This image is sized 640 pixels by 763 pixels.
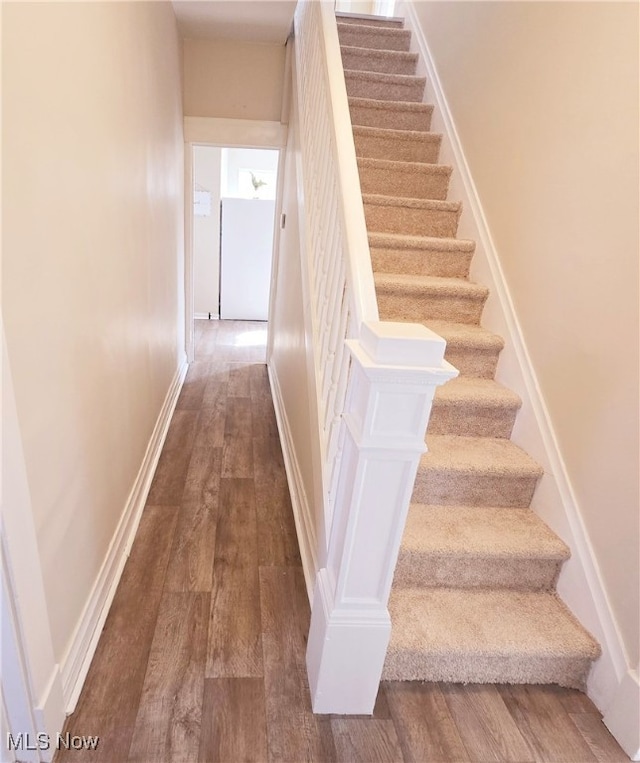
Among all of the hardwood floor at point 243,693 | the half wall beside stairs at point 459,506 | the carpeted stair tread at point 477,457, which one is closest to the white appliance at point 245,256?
the half wall beside stairs at point 459,506

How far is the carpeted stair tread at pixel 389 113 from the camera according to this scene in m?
3.02

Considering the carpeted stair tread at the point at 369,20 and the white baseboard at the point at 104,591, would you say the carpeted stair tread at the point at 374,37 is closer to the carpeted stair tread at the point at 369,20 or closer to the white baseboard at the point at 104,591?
the carpeted stair tread at the point at 369,20

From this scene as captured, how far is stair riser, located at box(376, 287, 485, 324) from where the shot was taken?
2264mm

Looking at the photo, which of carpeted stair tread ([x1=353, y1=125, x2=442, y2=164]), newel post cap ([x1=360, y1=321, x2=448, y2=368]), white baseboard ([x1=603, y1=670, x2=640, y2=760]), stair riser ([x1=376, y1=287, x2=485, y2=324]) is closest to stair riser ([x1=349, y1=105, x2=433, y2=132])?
carpeted stair tread ([x1=353, y1=125, x2=442, y2=164])

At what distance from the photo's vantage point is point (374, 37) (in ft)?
11.6

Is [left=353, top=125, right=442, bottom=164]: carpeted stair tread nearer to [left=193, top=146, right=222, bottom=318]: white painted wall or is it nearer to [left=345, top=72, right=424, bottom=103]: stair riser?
[left=345, top=72, right=424, bottom=103]: stair riser

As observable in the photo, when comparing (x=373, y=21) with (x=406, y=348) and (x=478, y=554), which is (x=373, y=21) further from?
(x=478, y=554)

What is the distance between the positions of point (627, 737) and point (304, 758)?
3.00ft

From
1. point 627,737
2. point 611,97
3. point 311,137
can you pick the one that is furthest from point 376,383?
point 311,137

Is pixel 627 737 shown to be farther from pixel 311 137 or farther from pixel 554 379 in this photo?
pixel 311 137

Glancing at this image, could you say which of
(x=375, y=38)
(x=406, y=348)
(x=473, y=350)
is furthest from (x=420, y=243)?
(x=375, y=38)

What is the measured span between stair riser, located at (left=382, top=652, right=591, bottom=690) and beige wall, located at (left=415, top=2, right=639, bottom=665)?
0.23 meters

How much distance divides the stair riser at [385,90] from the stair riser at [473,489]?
2.64 meters

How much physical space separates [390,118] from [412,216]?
2.90 feet
